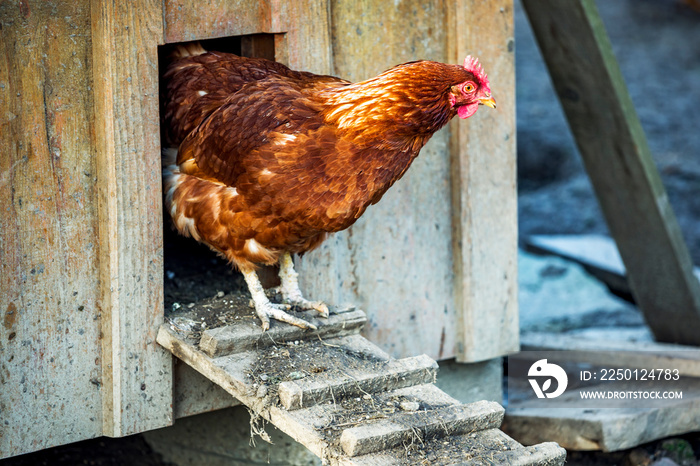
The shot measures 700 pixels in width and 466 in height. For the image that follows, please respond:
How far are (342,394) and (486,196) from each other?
61.9 inches

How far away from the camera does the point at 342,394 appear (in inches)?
112

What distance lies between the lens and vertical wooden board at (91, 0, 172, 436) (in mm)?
3025

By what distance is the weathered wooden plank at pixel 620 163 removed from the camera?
452 cm

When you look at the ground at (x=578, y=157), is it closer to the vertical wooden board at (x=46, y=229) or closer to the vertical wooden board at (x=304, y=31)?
the vertical wooden board at (x=46, y=229)

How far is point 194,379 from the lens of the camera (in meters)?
3.48

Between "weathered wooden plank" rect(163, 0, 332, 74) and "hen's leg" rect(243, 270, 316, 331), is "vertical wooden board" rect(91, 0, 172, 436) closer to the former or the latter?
"weathered wooden plank" rect(163, 0, 332, 74)

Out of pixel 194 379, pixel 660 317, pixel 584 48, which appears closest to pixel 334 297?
pixel 194 379

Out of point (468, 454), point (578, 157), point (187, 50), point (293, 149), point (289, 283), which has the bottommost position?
point (468, 454)

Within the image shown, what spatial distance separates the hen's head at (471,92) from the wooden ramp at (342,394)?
0.89 metres

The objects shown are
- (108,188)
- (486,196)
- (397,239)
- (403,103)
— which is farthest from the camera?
(486,196)

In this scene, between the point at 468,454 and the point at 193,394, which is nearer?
the point at 468,454

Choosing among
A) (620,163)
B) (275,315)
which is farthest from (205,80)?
(620,163)

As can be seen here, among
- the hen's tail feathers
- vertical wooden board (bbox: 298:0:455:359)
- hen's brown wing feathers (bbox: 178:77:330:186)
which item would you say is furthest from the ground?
the hen's tail feathers

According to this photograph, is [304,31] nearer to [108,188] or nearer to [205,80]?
[205,80]
